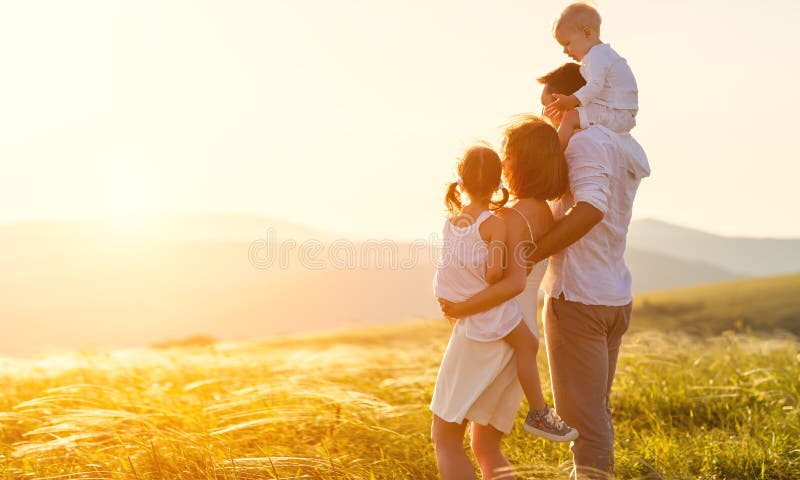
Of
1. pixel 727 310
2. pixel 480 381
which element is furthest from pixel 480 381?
pixel 727 310

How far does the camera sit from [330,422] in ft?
14.0

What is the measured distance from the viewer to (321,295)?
103938 mm

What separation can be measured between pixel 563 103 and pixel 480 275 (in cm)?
90

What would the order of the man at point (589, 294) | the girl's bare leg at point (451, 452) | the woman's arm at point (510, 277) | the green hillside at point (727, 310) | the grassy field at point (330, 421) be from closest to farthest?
the woman's arm at point (510, 277) < the girl's bare leg at point (451, 452) < the man at point (589, 294) < the grassy field at point (330, 421) < the green hillside at point (727, 310)

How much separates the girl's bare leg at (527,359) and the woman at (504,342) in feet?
0.15

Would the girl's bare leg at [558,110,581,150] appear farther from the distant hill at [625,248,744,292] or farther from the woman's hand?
the distant hill at [625,248,744,292]

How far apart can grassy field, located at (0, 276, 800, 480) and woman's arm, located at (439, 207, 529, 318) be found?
92cm

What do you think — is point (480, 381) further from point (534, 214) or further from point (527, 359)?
point (534, 214)

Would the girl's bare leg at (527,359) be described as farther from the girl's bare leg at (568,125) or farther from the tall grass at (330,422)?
the girl's bare leg at (568,125)

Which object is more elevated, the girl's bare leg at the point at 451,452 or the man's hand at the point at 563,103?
the man's hand at the point at 563,103

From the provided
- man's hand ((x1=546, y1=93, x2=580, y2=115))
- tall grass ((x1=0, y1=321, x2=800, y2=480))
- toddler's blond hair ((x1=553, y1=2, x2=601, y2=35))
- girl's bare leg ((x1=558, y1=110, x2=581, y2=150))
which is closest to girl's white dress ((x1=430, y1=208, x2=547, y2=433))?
tall grass ((x1=0, y1=321, x2=800, y2=480))

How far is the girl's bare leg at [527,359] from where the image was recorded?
2.88 meters

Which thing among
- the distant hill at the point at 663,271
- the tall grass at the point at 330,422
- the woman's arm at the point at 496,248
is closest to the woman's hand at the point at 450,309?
the woman's arm at the point at 496,248

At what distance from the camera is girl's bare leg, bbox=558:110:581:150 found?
3.08 m
